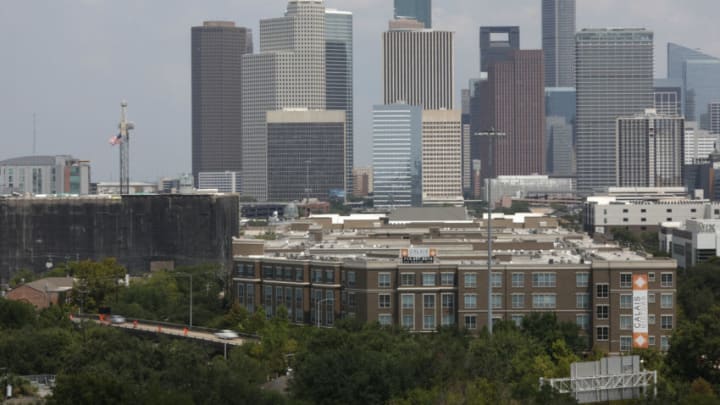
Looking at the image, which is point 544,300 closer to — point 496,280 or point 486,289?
point 496,280

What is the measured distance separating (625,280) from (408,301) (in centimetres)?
1486

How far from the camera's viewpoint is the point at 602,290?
113 metres

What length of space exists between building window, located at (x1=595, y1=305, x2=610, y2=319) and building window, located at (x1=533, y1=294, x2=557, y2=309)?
2936mm

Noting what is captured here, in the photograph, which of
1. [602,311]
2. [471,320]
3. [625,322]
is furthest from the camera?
[471,320]

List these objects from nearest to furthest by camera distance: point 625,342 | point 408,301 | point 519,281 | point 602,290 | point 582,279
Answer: point 625,342 → point 602,290 → point 582,279 → point 519,281 → point 408,301

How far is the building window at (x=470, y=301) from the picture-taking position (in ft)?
375

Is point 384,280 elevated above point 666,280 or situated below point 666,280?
below

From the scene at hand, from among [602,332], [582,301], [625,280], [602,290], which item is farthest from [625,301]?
[582,301]

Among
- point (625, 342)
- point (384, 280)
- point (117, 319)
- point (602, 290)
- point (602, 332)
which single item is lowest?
point (625, 342)

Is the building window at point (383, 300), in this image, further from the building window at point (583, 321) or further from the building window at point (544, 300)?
the building window at point (583, 321)

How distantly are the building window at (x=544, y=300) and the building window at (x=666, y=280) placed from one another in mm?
7242

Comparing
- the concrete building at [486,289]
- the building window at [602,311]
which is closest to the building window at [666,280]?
the concrete building at [486,289]

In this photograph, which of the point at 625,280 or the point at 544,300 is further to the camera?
the point at 544,300

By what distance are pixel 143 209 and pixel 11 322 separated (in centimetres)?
8099
